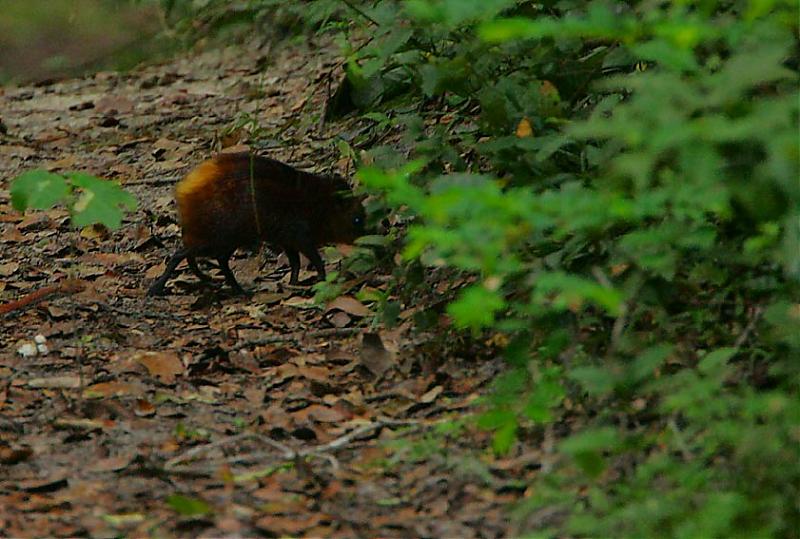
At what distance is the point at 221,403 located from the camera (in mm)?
4762

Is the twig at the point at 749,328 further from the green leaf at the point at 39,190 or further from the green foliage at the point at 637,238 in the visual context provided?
the green leaf at the point at 39,190

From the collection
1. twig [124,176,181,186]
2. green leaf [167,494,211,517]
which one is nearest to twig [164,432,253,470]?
green leaf [167,494,211,517]

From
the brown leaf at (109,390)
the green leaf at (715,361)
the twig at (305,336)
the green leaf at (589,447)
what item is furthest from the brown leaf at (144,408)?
the green leaf at (715,361)

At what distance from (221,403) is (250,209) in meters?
1.92

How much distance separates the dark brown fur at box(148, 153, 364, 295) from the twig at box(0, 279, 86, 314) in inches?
20.3

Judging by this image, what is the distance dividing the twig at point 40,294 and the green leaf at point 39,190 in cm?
131

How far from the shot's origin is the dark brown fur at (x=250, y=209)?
6.44 meters

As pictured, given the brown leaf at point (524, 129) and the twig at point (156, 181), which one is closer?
the brown leaf at point (524, 129)

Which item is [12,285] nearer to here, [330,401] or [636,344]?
[330,401]

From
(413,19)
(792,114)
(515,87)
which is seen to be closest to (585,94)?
(515,87)

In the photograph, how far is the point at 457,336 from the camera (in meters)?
4.89

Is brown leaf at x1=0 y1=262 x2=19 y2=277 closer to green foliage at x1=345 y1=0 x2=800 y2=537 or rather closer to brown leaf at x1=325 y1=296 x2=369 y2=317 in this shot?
brown leaf at x1=325 y1=296 x2=369 y2=317

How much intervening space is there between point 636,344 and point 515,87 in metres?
1.22

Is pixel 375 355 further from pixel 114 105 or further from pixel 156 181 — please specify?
pixel 114 105
